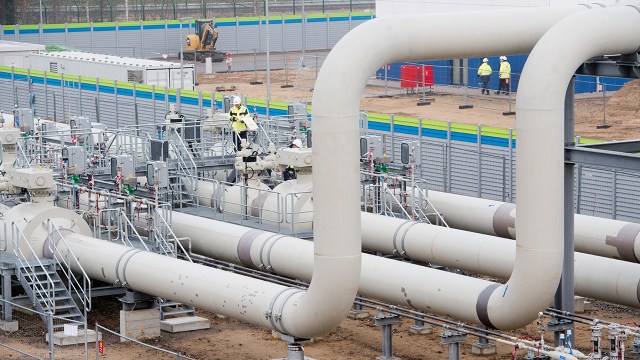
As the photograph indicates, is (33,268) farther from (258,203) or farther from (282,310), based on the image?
(282,310)

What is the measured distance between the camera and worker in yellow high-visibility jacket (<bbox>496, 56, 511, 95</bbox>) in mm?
59281

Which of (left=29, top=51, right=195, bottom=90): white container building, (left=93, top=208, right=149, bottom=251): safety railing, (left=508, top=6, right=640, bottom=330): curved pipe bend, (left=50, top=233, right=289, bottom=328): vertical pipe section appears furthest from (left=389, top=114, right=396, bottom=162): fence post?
(left=508, top=6, right=640, bottom=330): curved pipe bend

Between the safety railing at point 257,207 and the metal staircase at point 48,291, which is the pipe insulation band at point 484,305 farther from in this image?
the metal staircase at point 48,291

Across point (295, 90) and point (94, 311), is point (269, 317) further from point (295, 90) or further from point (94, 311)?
point (295, 90)

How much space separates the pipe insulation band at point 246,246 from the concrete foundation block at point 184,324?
1730mm

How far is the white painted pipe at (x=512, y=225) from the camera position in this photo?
28594mm

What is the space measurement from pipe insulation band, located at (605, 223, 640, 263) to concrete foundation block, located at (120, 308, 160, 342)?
936 cm

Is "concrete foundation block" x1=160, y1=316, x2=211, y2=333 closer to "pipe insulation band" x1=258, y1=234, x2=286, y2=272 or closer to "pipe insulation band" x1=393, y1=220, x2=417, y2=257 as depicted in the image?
"pipe insulation band" x1=258, y1=234, x2=286, y2=272

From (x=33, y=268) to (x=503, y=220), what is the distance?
34.3 feet

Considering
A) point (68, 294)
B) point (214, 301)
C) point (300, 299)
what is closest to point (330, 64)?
point (300, 299)

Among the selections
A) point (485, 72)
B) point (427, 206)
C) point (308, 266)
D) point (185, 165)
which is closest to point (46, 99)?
point (485, 72)

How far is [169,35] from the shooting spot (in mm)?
87688

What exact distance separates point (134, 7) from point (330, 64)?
291 feet

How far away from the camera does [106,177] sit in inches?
1328
